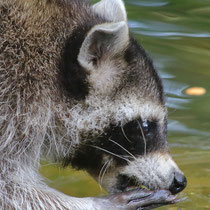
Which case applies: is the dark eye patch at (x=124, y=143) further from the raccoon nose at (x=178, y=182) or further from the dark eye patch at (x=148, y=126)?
the raccoon nose at (x=178, y=182)

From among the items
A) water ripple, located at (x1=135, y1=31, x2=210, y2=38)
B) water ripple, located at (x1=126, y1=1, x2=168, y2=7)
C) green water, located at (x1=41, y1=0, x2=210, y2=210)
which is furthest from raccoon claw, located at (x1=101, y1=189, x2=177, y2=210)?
water ripple, located at (x1=126, y1=1, x2=168, y2=7)

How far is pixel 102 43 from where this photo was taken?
4.90 meters

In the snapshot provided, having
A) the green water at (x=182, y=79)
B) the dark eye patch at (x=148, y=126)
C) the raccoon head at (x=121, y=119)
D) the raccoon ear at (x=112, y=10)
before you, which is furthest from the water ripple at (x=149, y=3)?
the dark eye patch at (x=148, y=126)

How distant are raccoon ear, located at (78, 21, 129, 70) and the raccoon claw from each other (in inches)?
Result: 39.9

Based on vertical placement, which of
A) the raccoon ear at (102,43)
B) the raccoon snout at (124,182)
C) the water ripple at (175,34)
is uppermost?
the raccoon ear at (102,43)

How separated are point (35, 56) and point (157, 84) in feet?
3.22

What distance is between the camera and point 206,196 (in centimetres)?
627

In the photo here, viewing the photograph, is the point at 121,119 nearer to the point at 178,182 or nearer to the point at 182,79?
the point at 178,182

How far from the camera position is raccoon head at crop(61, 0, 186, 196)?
199 inches

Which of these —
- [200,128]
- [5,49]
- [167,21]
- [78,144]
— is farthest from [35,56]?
[167,21]

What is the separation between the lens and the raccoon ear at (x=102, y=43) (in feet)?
15.7

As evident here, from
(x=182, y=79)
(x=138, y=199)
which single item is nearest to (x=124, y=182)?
(x=138, y=199)

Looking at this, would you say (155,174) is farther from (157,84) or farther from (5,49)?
(5,49)

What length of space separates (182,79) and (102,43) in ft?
11.4
